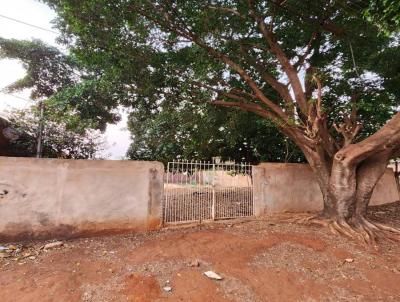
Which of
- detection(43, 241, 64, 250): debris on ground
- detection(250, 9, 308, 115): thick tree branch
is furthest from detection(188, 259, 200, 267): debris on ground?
detection(250, 9, 308, 115): thick tree branch

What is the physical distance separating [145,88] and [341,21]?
5870mm

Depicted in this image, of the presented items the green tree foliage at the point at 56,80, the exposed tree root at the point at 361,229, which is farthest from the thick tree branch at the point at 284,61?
the green tree foliage at the point at 56,80

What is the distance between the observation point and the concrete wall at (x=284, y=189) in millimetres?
8180

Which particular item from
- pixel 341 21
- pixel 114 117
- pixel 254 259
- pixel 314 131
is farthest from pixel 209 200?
pixel 114 117

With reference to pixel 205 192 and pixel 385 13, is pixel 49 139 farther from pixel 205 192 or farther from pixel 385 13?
pixel 385 13

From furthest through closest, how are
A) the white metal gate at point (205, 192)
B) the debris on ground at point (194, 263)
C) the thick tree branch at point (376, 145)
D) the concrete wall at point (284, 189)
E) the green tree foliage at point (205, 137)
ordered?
the green tree foliage at point (205, 137) → the concrete wall at point (284, 189) → the white metal gate at point (205, 192) → the thick tree branch at point (376, 145) → the debris on ground at point (194, 263)

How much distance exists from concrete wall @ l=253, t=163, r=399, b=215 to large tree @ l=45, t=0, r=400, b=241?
1148 millimetres

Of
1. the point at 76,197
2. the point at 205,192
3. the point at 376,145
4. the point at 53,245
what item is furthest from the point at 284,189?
the point at 53,245

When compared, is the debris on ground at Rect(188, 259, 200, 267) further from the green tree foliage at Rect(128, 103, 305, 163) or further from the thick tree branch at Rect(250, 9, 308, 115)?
the green tree foliage at Rect(128, 103, 305, 163)

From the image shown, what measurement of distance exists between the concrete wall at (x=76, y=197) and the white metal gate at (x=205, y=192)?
0.42 metres

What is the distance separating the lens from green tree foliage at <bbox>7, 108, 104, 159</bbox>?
405 inches

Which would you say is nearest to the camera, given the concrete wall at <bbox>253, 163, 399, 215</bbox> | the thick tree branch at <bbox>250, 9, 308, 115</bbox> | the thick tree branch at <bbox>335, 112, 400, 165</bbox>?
the thick tree branch at <bbox>335, 112, 400, 165</bbox>

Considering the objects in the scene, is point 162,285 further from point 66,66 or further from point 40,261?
point 66,66

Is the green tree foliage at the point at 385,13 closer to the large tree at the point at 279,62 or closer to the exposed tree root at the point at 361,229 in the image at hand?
the large tree at the point at 279,62
